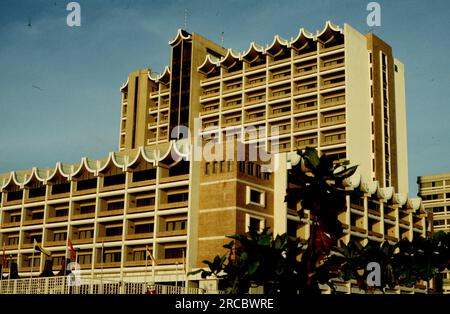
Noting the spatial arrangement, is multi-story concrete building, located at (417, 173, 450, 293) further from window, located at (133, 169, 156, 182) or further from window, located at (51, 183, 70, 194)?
window, located at (51, 183, 70, 194)

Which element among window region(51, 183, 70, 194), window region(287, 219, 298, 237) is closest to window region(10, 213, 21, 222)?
window region(51, 183, 70, 194)

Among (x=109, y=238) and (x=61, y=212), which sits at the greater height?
(x=61, y=212)

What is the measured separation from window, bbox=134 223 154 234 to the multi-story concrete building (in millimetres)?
93896

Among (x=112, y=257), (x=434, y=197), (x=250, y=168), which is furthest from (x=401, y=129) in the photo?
(x=112, y=257)

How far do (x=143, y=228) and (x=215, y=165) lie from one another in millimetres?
16499

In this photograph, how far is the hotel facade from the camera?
93.6 m

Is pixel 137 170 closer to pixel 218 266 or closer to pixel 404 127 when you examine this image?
pixel 218 266

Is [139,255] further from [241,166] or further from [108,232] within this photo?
[241,166]

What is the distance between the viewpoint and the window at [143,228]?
9981 centimetres

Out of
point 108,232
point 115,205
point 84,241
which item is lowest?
point 84,241

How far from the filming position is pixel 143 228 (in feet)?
331

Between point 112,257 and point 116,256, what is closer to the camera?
point 116,256

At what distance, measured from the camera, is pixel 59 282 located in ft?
164
